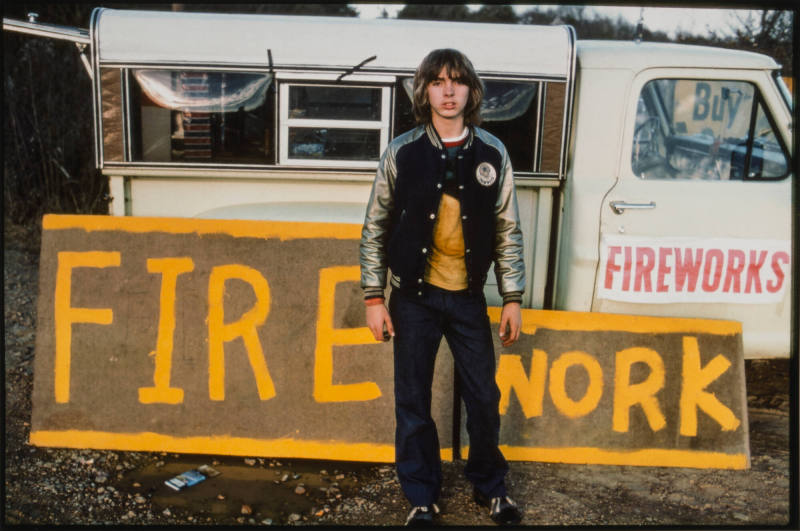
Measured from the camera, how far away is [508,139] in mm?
3539

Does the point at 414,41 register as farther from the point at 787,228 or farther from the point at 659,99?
the point at 787,228

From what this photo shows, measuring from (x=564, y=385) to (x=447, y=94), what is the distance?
1727mm

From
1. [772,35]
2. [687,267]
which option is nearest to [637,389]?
[687,267]

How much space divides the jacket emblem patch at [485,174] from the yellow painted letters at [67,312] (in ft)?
6.54

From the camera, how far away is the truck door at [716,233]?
140 inches

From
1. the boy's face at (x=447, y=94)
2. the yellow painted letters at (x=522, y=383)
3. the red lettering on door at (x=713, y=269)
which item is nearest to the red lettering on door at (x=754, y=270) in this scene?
the red lettering on door at (x=713, y=269)

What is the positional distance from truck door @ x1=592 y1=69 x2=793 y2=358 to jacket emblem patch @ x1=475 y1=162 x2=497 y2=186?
3.94 feet

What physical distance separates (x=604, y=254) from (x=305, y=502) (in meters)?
1.96

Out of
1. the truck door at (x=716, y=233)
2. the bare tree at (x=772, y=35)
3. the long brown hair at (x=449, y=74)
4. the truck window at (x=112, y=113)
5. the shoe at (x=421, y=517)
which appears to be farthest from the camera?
the bare tree at (x=772, y=35)

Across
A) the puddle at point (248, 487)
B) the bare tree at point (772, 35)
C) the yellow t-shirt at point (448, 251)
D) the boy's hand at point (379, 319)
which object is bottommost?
the puddle at point (248, 487)

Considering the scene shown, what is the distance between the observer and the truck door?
3549mm

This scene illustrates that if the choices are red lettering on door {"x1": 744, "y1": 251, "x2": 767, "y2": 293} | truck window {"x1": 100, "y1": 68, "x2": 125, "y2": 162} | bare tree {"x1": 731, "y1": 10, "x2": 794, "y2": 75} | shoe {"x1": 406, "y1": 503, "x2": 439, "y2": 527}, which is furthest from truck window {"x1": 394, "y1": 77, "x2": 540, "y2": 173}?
bare tree {"x1": 731, "y1": 10, "x2": 794, "y2": 75}

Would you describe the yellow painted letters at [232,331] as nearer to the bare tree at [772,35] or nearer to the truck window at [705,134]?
the truck window at [705,134]

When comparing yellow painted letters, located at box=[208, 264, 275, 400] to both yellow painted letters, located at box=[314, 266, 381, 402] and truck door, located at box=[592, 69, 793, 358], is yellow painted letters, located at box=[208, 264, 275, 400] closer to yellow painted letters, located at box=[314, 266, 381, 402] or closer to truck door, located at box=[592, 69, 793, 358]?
yellow painted letters, located at box=[314, 266, 381, 402]
